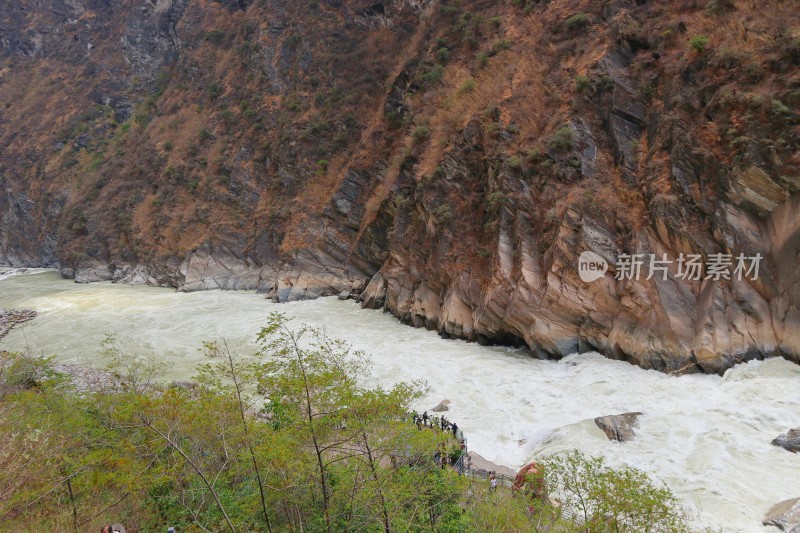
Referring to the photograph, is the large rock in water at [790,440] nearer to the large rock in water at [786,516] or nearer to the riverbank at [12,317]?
the large rock in water at [786,516]

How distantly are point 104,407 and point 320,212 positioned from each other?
1087 inches

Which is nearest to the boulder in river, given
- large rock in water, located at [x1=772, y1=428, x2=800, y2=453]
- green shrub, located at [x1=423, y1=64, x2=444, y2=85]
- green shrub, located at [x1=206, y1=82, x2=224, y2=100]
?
large rock in water, located at [x1=772, y1=428, x2=800, y2=453]

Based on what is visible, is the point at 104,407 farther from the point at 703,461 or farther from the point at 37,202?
the point at 37,202

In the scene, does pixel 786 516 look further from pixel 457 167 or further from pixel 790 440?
pixel 457 167

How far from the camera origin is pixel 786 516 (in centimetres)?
888

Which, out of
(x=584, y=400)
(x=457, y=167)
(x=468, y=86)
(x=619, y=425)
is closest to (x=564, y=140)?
(x=457, y=167)

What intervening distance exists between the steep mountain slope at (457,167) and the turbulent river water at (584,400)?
114 centimetres

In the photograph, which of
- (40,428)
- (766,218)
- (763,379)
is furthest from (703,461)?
(40,428)

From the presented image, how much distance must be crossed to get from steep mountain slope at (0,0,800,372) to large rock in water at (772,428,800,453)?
3.29 meters

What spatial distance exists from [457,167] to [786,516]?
18.8 metres

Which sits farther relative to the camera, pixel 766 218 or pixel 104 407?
pixel 766 218

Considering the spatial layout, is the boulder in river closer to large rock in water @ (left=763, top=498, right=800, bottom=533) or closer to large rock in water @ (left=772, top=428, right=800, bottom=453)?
large rock in water @ (left=763, top=498, right=800, bottom=533)

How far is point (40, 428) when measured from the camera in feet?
24.8

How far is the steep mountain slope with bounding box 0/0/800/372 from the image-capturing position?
1521 centimetres
